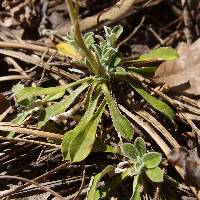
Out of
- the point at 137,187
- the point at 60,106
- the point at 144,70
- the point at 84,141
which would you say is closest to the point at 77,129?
the point at 84,141

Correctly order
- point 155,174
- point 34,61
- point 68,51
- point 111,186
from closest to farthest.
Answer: point 155,174, point 111,186, point 68,51, point 34,61

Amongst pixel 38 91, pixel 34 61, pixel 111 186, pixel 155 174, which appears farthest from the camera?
pixel 34 61

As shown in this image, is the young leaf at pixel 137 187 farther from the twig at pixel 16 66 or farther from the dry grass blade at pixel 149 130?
the twig at pixel 16 66

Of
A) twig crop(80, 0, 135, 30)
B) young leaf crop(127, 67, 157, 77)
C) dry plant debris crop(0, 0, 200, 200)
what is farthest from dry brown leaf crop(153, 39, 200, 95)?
twig crop(80, 0, 135, 30)

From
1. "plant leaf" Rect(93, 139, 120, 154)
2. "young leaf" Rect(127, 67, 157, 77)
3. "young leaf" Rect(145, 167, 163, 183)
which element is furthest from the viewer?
"young leaf" Rect(127, 67, 157, 77)

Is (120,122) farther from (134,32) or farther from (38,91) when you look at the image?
(134,32)

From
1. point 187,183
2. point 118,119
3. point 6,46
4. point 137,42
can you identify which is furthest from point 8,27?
point 187,183

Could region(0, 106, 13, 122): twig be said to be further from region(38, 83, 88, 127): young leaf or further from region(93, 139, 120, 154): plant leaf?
region(93, 139, 120, 154): plant leaf
